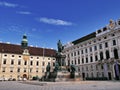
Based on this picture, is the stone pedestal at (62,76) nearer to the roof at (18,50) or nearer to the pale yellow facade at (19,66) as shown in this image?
the pale yellow facade at (19,66)

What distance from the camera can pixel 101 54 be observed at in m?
53.1

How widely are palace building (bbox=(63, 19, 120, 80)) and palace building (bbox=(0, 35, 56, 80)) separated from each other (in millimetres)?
19187

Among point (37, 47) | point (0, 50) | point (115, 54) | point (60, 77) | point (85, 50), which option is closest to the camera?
point (60, 77)

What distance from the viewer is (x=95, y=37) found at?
186ft

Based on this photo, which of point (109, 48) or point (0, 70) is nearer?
point (109, 48)

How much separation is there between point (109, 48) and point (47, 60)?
Answer: 3706 cm

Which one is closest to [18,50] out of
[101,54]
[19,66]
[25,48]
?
[25,48]

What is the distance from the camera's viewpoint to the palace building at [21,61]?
A: 216ft

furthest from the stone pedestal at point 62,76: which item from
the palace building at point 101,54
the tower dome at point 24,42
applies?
the tower dome at point 24,42

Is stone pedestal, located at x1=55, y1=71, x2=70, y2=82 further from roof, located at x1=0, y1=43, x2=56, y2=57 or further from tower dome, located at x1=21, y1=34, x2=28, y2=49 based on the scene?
tower dome, located at x1=21, y1=34, x2=28, y2=49

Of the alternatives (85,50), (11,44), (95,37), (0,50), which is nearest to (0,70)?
(0,50)

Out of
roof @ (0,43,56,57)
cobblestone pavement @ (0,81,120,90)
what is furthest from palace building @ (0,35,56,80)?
cobblestone pavement @ (0,81,120,90)

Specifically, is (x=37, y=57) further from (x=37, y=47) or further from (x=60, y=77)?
(x=60, y=77)

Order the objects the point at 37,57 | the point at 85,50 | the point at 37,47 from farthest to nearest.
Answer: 1. the point at 37,47
2. the point at 37,57
3. the point at 85,50
